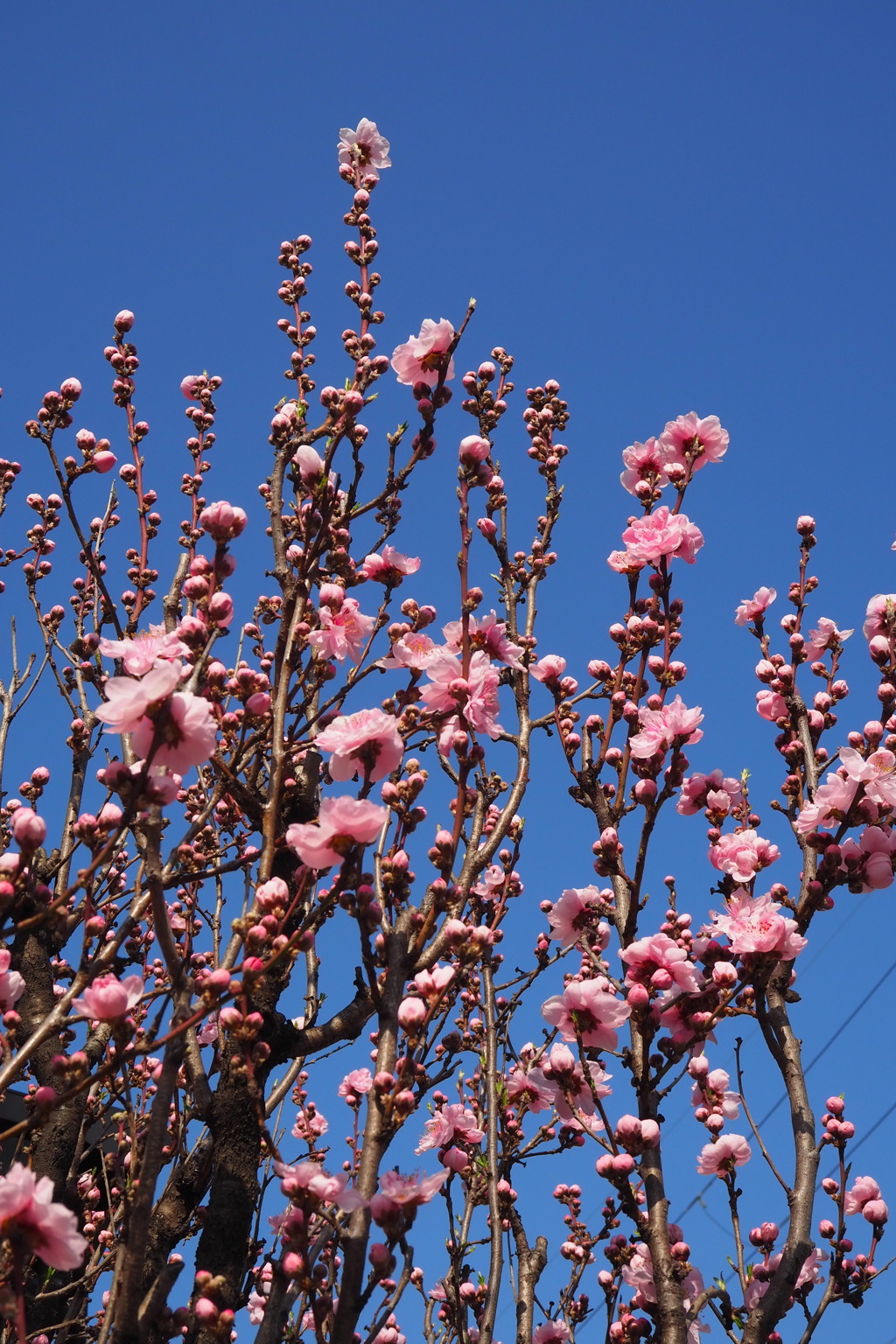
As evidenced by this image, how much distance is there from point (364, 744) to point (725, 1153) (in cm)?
206

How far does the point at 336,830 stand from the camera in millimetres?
2334

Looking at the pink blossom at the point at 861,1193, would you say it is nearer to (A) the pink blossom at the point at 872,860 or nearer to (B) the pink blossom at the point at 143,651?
(A) the pink blossom at the point at 872,860

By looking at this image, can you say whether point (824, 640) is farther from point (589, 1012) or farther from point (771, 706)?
point (589, 1012)

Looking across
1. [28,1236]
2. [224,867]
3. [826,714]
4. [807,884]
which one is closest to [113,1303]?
[28,1236]

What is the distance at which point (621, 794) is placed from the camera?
354 centimetres

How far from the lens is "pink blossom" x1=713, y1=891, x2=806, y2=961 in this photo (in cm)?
307

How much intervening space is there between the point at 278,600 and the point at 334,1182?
2287 millimetres

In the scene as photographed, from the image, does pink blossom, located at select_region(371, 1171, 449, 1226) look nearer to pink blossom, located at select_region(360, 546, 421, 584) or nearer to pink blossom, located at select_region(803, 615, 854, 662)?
pink blossom, located at select_region(360, 546, 421, 584)

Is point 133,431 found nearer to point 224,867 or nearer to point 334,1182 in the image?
point 224,867

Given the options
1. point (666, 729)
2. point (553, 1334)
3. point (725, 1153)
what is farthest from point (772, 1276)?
point (666, 729)

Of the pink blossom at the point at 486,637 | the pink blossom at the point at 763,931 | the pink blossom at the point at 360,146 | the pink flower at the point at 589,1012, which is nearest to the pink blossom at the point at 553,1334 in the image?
the pink flower at the point at 589,1012

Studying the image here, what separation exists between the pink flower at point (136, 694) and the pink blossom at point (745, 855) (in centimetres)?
220

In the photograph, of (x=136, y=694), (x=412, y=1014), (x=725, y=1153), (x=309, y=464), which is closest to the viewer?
(x=136, y=694)

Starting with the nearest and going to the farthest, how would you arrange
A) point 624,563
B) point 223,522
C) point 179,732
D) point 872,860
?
point 179,732 → point 223,522 → point 872,860 → point 624,563
